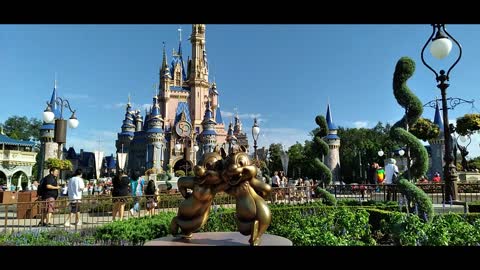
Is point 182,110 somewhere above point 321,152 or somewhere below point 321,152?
above

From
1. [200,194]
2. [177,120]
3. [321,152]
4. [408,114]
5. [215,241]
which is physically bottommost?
[215,241]

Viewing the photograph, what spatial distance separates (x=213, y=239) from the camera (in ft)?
13.3

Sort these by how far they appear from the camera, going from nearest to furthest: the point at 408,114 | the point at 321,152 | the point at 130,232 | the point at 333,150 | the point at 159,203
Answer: the point at 130,232 < the point at 408,114 < the point at 321,152 < the point at 159,203 < the point at 333,150

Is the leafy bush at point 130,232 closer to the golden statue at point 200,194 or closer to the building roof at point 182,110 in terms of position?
the golden statue at point 200,194

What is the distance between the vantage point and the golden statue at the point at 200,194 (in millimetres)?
3953

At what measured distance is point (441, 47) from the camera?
7.58 meters

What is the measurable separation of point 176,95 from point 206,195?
68614 millimetres

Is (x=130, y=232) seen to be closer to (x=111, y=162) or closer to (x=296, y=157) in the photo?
(x=296, y=157)

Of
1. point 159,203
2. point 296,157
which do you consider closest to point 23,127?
point 296,157

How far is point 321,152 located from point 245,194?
378 inches

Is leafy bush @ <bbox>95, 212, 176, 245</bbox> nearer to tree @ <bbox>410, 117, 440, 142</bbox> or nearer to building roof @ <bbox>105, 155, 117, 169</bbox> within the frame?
tree @ <bbox>410, 117, 440, 142</bbox>

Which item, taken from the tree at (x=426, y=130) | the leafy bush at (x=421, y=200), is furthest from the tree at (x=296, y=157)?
the leafy bush at (x=421, y=200)
